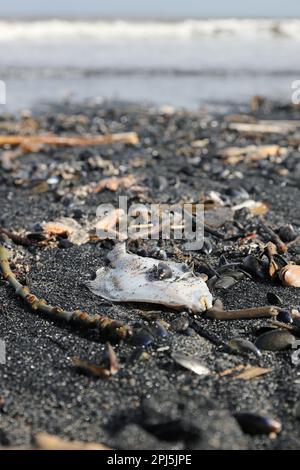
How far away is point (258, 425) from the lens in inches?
81.4

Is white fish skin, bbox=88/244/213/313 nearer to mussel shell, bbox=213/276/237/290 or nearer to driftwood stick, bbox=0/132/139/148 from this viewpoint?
mussel shell, bbox=213/276/237/290

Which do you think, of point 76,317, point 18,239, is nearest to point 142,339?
point 76,317

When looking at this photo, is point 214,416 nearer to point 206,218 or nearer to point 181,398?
point 181,398

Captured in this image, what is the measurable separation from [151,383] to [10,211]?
2.72 metres

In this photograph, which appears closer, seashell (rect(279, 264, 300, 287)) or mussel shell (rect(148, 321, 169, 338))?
mussel shell (rect(148, 321, 169, 338))

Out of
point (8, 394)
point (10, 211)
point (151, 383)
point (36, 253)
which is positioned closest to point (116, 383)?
point (151, 383)

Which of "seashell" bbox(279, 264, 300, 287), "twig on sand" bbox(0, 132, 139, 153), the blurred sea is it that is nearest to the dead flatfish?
"seashell" bbox(279, 264, 300, 287)

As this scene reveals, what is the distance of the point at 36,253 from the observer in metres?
3.74

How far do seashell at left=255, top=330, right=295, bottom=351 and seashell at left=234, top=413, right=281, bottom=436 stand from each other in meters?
0.52

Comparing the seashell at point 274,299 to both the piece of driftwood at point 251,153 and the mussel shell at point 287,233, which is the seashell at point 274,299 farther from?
the piece of driftwood at point 251,153

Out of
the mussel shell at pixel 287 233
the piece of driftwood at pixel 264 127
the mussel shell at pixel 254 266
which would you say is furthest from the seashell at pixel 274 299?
the piece of driftwood at pixel 264 127

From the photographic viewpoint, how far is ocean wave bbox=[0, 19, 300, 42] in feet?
85.6

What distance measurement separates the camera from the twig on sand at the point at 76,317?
261 centimetres

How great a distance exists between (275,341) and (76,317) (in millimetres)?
895
